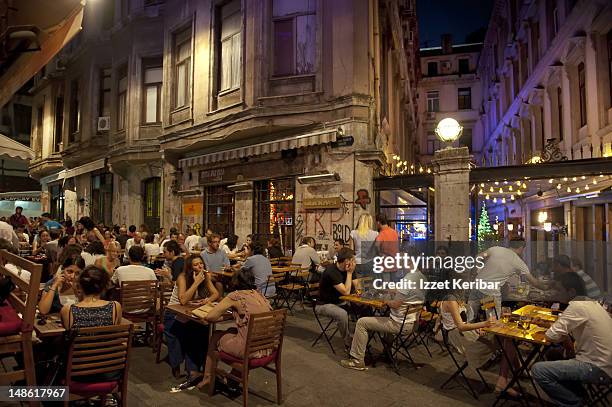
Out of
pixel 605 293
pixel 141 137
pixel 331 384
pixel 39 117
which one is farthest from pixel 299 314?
pixel 39 117

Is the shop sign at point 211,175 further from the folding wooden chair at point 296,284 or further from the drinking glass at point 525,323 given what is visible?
the drinking glass at point 525,323

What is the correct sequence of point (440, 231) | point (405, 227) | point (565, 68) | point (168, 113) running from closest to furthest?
point (440, 231) → point (565, 68) → point (168, 113) → point (405, 227)

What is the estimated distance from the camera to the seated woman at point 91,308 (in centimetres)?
351

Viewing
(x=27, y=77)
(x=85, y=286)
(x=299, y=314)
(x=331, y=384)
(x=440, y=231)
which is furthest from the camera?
(x=440, y=231)

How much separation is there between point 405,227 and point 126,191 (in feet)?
42.4

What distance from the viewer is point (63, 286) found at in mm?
5434

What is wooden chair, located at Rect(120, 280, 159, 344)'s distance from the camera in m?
5.85

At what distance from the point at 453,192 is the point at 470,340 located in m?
5.31

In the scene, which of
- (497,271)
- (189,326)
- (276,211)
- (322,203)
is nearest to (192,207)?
(276,211)

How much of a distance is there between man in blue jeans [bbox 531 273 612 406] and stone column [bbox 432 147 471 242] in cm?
586

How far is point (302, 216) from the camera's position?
12.3 meters

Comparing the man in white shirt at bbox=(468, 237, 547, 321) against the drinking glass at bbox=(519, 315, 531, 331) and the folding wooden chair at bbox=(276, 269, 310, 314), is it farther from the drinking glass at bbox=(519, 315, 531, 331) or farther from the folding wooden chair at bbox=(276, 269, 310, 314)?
the folding wooden chair at bbox=(276, 269, 310, 314)

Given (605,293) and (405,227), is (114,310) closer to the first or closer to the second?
(605,293)

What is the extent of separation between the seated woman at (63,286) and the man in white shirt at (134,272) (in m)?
0.61
